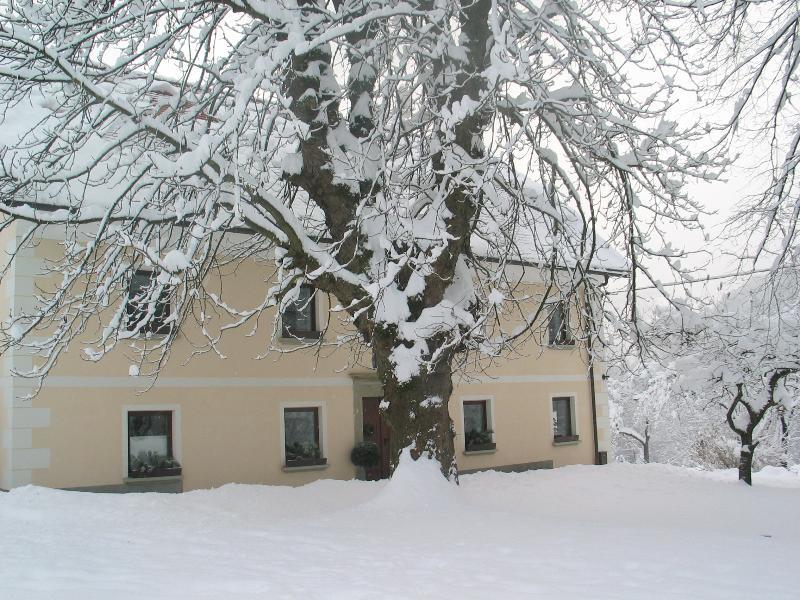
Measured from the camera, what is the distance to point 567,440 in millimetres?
20953

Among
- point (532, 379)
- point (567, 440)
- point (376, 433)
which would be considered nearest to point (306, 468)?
point (376, 433)

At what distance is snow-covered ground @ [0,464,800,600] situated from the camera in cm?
504

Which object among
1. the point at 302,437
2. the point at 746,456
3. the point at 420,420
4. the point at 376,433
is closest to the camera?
the point at 420,420

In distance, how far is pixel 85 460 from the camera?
13.3m

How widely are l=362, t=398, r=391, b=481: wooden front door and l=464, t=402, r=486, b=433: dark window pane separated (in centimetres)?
257

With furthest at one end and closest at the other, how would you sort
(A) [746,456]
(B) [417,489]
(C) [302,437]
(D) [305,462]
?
(A) [746,456]
(C) [302,437]
(D) [305,462]
(B) [417,489]

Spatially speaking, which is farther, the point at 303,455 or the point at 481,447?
the point at 481,447

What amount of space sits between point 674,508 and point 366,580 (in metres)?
10.0

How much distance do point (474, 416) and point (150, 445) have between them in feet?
27.2

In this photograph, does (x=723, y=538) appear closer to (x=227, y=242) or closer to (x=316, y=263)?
(x=316, y=263)

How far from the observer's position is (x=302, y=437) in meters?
16.3

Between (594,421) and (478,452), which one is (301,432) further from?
(594,421)

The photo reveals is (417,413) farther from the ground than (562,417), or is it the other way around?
(417,413)

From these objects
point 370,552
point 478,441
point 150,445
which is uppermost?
point 150,445
